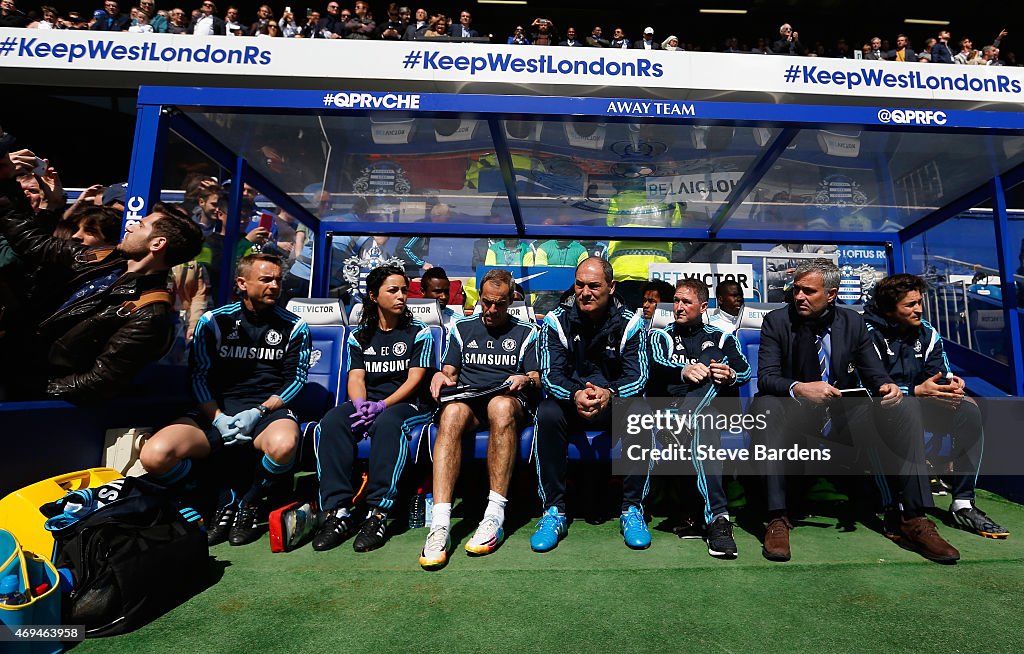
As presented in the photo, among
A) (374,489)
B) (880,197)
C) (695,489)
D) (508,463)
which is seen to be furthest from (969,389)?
(374,489)

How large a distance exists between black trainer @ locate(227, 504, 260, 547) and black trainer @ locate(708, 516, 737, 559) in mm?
2155

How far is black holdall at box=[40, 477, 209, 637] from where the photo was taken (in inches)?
65.9

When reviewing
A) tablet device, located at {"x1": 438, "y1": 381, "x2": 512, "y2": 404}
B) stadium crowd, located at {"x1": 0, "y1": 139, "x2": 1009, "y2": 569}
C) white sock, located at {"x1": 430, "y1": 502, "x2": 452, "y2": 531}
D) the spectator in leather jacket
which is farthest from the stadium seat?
white sock, located at {"x1": 430, "y1": 502, "x2": 452, "y2": 531}

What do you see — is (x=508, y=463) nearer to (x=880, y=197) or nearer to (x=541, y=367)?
(x=541, y=367)

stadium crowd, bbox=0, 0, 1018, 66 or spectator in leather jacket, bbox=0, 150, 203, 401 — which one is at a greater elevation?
stadium crowd, bbox=0, 0, 1018, 66

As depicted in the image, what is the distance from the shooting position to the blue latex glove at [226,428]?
8.54 ft

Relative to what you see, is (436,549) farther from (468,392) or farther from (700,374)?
(700,374)

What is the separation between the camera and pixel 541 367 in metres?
2.94

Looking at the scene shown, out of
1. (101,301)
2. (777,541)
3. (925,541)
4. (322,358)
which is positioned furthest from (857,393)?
(101,301)

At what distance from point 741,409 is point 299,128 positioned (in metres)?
3.28

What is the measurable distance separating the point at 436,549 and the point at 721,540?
1.26m

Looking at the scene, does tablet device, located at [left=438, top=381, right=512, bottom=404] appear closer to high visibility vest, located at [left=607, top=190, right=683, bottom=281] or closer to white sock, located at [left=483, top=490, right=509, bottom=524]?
white sock, located at [left=483, top=490, right=509, bottom=524]

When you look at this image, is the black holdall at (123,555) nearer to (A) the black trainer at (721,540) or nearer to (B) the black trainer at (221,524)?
(B) the black trainer at (221,524)

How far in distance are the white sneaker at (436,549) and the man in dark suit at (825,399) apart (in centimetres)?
142
